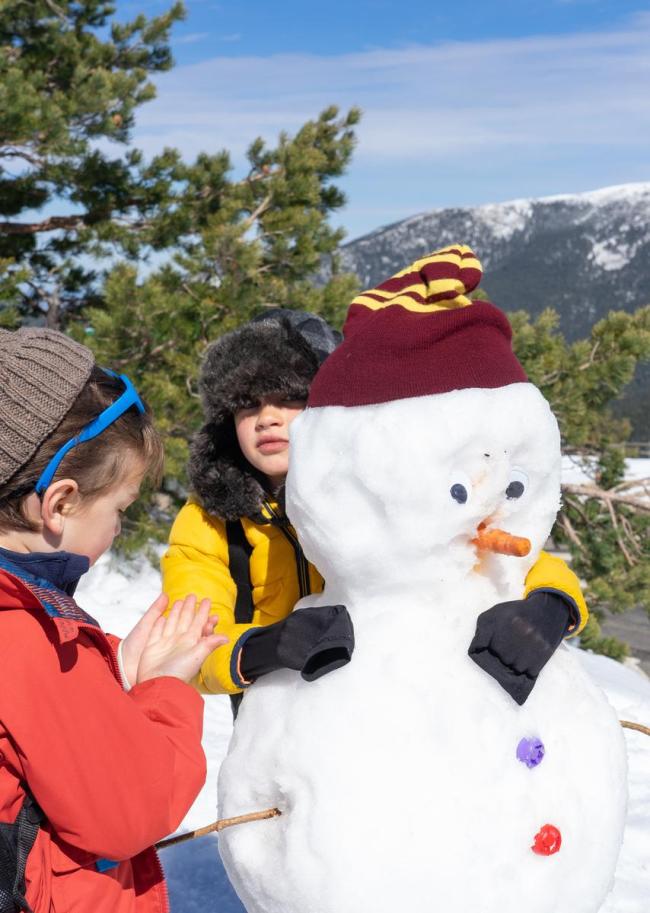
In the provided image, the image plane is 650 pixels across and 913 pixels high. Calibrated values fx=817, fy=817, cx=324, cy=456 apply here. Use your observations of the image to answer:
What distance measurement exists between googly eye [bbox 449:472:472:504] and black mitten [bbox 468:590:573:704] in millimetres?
179

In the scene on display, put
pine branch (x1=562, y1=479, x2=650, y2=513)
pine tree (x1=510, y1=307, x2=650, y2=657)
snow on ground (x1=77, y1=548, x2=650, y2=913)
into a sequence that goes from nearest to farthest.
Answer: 1. snow on ground (x1=77, y1=548, x2=650, y2=913)
2. pine tree (x1=510, y1=307, x2=650, y2=657)
3. pine branch (x1=562, y1=479, x2=650, y2=513)

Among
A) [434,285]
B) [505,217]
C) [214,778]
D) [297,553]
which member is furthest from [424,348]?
[505,217]

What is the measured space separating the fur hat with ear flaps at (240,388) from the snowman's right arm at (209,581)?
0.05 m

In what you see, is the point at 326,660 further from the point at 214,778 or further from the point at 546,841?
the point at 214,778

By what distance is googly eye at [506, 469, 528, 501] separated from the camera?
1.19 meters

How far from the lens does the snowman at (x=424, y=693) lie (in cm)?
108

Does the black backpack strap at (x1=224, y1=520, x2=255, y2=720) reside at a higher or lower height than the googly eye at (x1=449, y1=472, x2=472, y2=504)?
lower

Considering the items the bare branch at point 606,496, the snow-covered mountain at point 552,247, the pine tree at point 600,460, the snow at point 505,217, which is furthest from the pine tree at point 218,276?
the snow at point 505,217

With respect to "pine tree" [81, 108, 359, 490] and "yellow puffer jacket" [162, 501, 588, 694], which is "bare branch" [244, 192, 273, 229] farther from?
"yellow puffer jacket" [162, 501, 588, 694]

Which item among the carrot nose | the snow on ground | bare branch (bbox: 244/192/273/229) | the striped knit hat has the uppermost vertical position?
bare branch (bbox: 244/192/273/229)

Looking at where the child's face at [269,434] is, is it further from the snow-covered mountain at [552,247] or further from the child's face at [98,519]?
the snow-covered mountain at [552,247]

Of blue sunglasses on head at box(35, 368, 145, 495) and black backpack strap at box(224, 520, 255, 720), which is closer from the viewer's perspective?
blue sunglasses on head at box(35, 368, 145, 495)

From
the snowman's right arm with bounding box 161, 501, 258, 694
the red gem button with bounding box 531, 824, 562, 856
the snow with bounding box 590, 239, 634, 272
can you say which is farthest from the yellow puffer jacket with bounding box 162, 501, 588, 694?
the snow with bounding box 590, 239, 634, 272

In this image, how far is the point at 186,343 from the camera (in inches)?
186
